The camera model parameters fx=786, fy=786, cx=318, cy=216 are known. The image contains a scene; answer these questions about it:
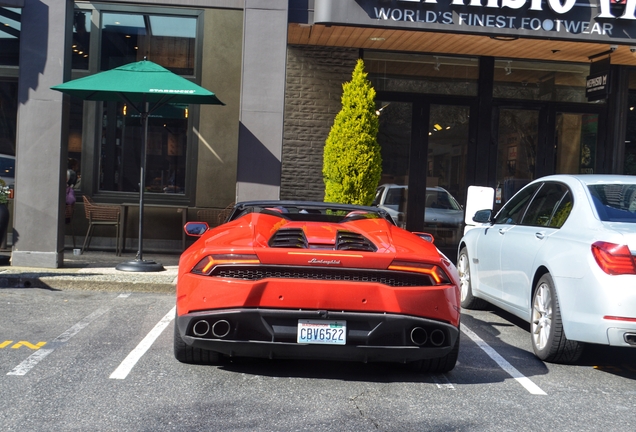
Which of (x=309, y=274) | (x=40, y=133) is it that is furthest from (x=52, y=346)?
(x=40, y=133)

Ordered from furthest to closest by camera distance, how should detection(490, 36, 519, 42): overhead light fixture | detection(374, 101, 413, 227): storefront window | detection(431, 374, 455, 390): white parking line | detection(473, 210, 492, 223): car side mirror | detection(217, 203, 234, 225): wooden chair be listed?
detection(374, 101, 413, 227): storefront window
detection(217, 203, 234, 225): wooden chair
detection(490, 36, 519, 42): overhead light fixture
detection(473, 210, 492, 223): car side mirror
detection(431, 374, 455, 390): white parking line

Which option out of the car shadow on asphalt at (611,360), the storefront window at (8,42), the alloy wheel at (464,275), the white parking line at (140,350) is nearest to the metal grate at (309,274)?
the white parking line at (140,350)

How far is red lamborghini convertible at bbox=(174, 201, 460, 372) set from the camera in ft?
16.1

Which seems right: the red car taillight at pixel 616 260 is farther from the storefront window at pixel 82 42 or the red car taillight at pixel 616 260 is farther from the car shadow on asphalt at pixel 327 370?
the storefront window at pixel 82 42

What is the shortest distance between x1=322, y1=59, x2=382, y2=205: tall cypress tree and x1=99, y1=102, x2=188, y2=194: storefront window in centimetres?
336

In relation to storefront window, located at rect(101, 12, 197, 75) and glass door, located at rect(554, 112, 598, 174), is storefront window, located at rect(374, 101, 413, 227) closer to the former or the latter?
glass door, located at rect(554, 112, 598, 174)

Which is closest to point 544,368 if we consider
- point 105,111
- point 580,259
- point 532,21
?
point 580,259

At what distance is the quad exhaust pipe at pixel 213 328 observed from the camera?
498 centimetres

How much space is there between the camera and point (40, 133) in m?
10.5

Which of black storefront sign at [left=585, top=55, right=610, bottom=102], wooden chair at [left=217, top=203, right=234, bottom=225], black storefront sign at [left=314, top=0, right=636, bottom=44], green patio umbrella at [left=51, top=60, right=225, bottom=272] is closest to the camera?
green patio umbrella at [left=51, top=60, right=225, bottom=272]

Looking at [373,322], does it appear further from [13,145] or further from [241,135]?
[13,145]

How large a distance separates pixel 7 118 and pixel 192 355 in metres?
9.49

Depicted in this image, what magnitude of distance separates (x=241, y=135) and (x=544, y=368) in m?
5.69

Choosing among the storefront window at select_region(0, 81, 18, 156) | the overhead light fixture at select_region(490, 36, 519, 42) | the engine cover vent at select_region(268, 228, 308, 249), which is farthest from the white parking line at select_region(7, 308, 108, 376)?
the overhead light fixture at select_region(490, 36, 519, 42)
